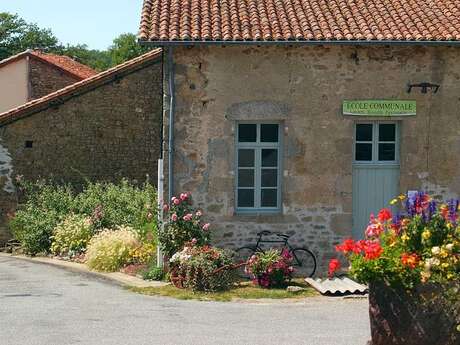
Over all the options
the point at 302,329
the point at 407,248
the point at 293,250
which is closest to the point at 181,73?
the point at 293,250

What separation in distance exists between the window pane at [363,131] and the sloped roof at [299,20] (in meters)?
1.60

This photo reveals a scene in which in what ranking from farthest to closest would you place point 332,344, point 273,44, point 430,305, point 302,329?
1. point 273,44
2. point 302,329
3. point 332,344
4. point 430,305

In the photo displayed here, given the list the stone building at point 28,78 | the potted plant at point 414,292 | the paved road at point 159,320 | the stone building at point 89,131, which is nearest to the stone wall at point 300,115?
the paved road at point 159,320

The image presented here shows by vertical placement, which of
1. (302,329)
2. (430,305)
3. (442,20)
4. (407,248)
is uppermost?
(442,20)

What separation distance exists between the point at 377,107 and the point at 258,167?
2362 mm

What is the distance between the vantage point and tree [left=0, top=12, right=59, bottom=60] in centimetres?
6241

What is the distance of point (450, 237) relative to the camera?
790cm

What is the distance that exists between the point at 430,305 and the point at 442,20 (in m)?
8.32

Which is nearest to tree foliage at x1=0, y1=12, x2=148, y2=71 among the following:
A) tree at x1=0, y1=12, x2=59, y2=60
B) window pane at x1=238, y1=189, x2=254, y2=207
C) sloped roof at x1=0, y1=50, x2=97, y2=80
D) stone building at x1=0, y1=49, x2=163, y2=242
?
tree at x1=0, y1=12, x2=59, y2=60

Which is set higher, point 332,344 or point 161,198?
point 161,198

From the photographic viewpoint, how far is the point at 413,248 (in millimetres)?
7957

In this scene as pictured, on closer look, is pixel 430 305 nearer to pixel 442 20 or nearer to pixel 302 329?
A: pixel 302 329

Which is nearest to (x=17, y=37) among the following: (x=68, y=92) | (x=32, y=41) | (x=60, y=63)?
(x=32, y=41)

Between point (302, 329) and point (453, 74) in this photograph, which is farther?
point (453, 74)
